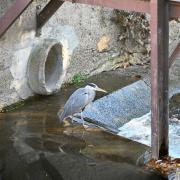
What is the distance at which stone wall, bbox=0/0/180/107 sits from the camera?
8406 mm

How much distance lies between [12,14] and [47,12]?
1.03 meters

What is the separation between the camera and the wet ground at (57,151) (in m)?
6.39

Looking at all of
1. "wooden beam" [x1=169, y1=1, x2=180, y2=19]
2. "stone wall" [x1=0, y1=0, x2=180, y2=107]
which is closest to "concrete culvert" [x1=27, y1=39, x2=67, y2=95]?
"stone wall" [x1=0, y1=0, x2=180, y2=107]

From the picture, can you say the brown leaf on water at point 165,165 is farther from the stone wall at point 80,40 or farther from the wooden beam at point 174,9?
the stone wall at point 80,40

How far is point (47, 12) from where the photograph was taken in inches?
338

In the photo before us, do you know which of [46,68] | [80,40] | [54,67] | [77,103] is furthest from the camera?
[80,40]

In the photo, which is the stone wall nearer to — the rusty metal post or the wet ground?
the wet ground

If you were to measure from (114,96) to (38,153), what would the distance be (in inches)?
81.7

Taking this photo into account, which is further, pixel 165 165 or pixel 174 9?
pixel 165 165

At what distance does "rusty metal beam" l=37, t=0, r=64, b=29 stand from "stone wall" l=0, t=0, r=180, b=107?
0.32ft

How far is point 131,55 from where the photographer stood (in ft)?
34.8

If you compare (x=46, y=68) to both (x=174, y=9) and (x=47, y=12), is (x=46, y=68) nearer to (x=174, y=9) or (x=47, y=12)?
(x=47, y=12)

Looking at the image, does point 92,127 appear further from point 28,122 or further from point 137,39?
point 137,39

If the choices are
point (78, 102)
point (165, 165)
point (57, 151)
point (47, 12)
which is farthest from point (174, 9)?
point (47, 12)
